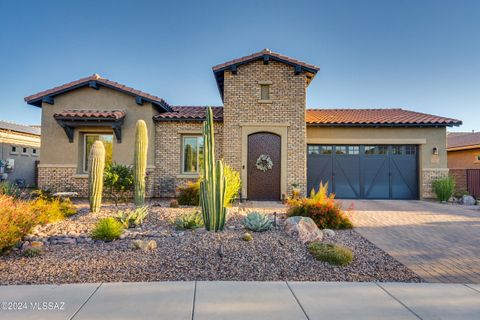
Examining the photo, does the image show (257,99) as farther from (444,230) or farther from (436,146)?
(436,146)

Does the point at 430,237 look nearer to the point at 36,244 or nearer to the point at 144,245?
the point at 144,245

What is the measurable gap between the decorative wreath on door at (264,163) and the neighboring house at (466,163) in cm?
1030

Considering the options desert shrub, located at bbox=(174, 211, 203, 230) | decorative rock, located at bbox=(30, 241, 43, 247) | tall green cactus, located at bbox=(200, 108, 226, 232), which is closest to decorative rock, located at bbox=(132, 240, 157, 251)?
tall green cactus, located at bbox=(200, 108, 226, 232)

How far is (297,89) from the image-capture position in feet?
38.2

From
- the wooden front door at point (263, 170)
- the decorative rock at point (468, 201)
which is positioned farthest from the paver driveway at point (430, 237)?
the wooden front door at point (263, 170)

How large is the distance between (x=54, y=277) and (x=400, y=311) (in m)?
4.62

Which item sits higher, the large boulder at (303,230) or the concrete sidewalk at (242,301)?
the large boulder at (303,230)

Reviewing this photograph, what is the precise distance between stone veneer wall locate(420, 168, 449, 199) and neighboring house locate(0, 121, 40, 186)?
72.1 feet

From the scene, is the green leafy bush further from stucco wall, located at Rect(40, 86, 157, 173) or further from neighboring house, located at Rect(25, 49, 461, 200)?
stucco wall, located at Rect(40, 86, 157, 173)

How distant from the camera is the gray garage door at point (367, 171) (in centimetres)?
1291

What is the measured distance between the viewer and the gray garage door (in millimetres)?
12906

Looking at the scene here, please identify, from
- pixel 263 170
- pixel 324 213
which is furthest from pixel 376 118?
pixel 324 213

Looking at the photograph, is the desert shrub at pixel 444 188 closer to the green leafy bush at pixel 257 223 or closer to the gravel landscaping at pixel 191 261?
the gravel landscaping at pixel 191 261

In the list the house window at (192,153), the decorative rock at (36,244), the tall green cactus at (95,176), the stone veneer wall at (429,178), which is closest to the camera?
the decorative rock at (36,244)
